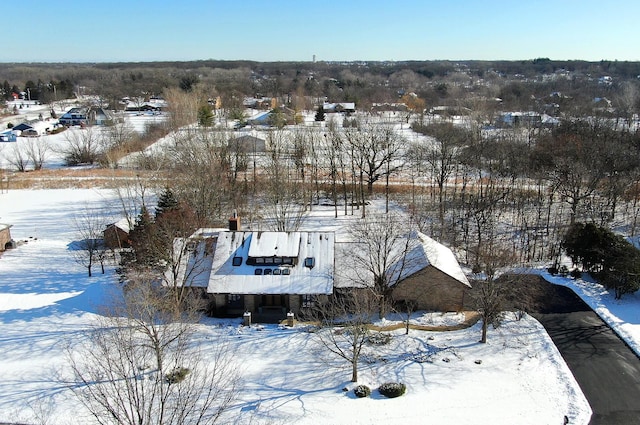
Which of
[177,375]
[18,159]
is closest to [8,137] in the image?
[18,159]

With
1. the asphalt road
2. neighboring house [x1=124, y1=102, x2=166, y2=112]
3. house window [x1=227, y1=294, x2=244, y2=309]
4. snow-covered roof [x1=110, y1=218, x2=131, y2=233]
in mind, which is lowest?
the asphalt road

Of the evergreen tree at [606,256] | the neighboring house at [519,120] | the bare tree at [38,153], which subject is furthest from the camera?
the neighboring house at [519,120]

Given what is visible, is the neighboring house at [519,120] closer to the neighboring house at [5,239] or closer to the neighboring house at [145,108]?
the neighboring house at [5,239]

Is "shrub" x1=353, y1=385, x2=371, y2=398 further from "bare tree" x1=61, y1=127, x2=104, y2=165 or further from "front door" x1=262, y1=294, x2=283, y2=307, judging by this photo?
"bare tree" x1=61, y1=127, x2=104, y2=165

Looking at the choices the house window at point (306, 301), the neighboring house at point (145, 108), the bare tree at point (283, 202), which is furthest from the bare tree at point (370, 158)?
the neighboring house at point (145, 108)

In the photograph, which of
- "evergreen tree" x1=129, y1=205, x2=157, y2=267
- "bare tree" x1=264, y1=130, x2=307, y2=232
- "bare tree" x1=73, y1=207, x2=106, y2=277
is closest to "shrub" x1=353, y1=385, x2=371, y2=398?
"evergreen tree" x1=129, y1=205, x2=157, y2=267

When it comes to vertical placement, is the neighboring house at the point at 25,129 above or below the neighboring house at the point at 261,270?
above

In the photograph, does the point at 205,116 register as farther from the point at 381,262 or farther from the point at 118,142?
the point at 381,262

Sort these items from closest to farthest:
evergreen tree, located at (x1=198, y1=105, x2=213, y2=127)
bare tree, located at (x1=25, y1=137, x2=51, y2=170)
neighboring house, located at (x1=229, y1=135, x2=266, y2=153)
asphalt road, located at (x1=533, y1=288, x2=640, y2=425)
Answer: asphalt road, located at (x1=533, y1=288, x2=640, y2=425), neighboring house, located at (x1=229, y1=135, x2=266, y2=153), bare tree, located at (x1=25, y1=137, x2=51, y2=170), evergreen tree, located at (x1=198, y1=105, x2=213, y2=127)
